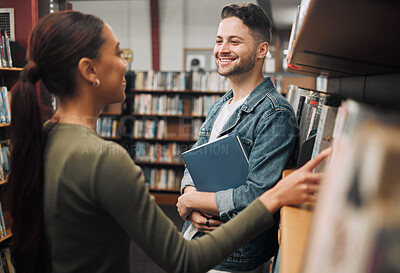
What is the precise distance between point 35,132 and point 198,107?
4302 millimetres

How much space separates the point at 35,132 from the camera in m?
0.83

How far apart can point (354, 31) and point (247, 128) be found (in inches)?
28.6

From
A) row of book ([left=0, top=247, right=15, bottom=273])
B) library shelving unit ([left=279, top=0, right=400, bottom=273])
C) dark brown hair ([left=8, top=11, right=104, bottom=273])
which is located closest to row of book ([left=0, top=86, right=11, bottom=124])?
row of book ([left=0, top=247, right=15, bottom=273])

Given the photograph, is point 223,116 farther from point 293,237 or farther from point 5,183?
point 5,183

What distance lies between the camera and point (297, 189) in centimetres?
78

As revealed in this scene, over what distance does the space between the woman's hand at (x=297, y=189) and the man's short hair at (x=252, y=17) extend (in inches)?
34.8

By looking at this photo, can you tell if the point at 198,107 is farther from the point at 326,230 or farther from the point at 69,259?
the point at 326,230

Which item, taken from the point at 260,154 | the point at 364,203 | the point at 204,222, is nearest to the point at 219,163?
the point at 260,154

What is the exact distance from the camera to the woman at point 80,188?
2.50ft

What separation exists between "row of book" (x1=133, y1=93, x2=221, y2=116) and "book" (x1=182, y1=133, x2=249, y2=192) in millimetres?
3816

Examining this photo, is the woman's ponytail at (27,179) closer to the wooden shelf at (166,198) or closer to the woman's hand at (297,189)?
the woman's hand at (297,189)

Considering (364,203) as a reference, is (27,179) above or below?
below

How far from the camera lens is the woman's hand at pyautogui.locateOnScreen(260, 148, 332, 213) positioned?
75 cm

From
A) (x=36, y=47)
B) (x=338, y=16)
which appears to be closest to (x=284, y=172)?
(x=338, y=16)
